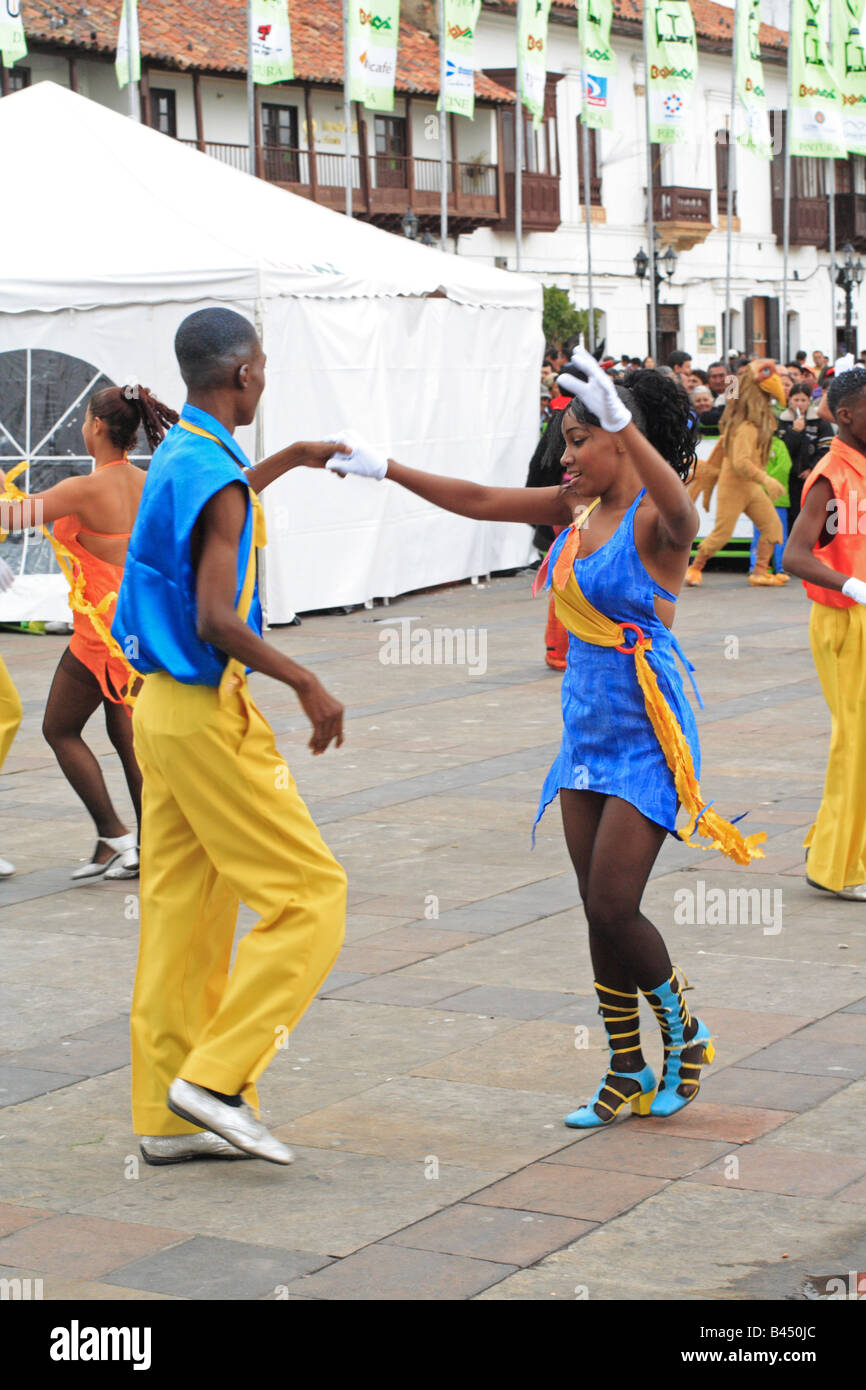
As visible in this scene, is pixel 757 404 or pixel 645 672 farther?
pixel 757 404

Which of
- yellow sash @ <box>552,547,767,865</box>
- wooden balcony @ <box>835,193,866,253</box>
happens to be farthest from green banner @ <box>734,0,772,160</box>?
yellow sash @ <box>552,547,767,865</box>

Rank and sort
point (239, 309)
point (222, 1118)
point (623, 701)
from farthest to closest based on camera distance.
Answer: point (239, 309)
point (623, 701)
point (222, 1118)

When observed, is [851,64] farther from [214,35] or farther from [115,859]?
[115,859]

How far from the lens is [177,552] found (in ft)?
13.1

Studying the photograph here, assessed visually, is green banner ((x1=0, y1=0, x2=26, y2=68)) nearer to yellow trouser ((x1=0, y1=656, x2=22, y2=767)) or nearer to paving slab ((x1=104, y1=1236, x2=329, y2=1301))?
yellow trouser ((x1=0, y1=656, x2=22, y2=767))

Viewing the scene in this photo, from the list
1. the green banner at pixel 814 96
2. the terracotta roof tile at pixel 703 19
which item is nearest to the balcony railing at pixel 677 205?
the terracotta roof tile at pixel 703 19

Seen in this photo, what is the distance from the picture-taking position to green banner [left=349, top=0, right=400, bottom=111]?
73.6ft

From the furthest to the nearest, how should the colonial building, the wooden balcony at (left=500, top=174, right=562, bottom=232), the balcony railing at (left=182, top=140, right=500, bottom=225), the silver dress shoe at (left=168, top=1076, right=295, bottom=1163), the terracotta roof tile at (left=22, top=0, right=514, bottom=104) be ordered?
1. the wooden balcony at (left=500, top=174, right=562, bottom=232)
2. the balcony railing at (left=182, top=140, right=500, bottom=225)
3. the colonial building
4. the terracotta roof tile at (left=22, top=0, right=514, bottom=104)
5. the silver dress shoe at (left=168, top=1076, right=295, bottom=1163)

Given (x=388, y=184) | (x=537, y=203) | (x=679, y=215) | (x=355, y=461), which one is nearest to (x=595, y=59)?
(x=388, y=184)

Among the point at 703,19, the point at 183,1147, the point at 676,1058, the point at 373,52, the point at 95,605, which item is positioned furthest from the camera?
the point at 703,19

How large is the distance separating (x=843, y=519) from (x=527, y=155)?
3588cm

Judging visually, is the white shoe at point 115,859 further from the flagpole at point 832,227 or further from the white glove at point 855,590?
the flagpole at point 832,227

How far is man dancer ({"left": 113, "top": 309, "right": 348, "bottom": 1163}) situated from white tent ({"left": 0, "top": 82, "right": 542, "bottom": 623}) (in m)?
9.27

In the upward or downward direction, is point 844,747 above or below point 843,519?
below
